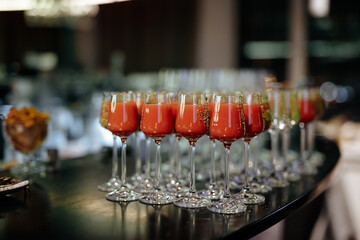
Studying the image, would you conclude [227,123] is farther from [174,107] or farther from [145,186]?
[145,186]

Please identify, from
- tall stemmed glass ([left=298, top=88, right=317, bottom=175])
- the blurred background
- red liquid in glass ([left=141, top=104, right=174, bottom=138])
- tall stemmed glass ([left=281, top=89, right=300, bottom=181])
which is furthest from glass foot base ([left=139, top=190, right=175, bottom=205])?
the blurred background

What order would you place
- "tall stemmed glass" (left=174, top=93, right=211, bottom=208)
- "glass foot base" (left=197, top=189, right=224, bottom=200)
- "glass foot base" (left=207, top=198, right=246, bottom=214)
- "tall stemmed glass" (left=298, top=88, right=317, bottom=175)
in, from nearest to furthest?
"glass foot base" (left=207, top=198, right=246, bottom=214), "tall stemmed glass" (left=174, top=93, right=211, bottom=208), "glass foot base" (left=197, top=189, right=224, bottom=200), "tall stemmed glass" (left=298, top=88, right=317, bottom=175)

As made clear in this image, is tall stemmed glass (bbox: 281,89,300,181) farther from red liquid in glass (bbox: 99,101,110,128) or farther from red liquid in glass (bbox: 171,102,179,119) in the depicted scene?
red liquid in glass (bbox: 99,101,110,128)

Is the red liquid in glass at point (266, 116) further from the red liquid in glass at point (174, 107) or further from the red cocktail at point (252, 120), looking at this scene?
the red liquid in glass at point (174, 107)

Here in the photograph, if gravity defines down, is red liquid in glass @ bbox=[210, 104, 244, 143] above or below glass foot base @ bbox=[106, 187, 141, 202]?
above

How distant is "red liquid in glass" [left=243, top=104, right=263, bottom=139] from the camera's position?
171 cm

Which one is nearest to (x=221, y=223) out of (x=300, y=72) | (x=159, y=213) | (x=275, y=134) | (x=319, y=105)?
(x=159, y=213)

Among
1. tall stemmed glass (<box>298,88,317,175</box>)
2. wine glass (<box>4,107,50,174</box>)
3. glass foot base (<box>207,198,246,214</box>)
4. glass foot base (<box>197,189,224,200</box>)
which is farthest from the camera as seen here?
tall stemmed glass (<box>298,88,317,175</box>)

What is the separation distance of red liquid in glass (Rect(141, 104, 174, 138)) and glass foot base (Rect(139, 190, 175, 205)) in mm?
216

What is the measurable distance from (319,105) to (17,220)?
5.98ft

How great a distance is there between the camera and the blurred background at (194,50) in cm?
598

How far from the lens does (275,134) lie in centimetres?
224

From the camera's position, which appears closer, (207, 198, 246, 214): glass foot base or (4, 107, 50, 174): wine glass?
(207, 198, 246, 214): glass foot base

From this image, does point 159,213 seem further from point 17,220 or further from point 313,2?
point 313,2
